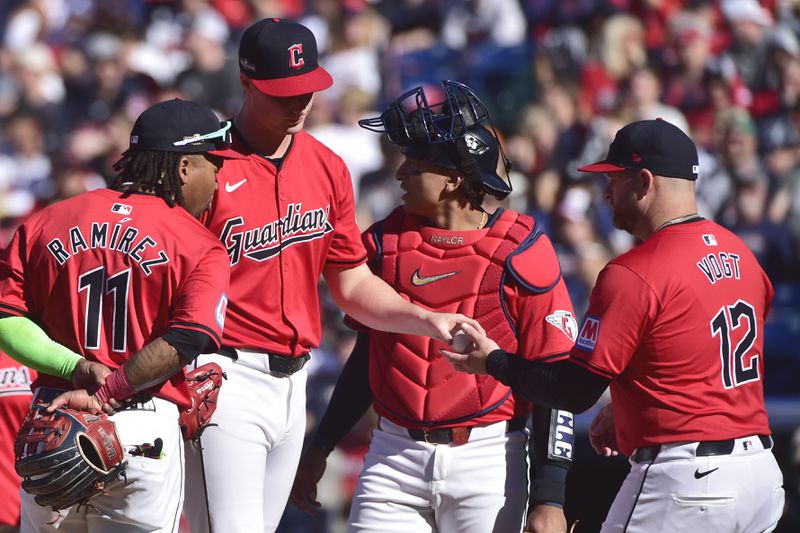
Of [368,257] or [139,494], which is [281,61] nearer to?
[368,257]

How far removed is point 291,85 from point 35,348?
1240 mm

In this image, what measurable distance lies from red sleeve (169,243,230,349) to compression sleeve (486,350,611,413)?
35.1 inches

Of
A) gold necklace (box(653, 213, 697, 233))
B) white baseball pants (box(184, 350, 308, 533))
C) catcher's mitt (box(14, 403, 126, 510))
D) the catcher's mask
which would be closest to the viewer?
catcher's mitt (box(14, 403, 126, 510))

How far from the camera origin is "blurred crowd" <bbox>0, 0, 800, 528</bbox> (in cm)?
844

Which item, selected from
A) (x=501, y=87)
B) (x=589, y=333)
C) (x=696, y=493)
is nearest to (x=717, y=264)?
(x=589, y=333)

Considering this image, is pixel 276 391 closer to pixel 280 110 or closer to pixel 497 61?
pixel 280 110

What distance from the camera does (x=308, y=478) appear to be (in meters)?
4.54

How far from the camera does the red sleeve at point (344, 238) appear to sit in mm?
4441

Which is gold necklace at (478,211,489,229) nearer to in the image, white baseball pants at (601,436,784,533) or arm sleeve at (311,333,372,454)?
arm sleeve at (311,333,372,454)

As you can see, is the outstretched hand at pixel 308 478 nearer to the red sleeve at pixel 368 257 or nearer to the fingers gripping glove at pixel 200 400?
the red sleeve at pixel 368 257

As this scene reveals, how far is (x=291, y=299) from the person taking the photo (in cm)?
429

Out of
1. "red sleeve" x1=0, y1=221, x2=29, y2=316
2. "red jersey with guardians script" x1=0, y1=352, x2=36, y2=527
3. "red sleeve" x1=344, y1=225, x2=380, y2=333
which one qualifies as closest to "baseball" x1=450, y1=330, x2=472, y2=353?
"red sleeve" x1=344, y1=225, x2=380, y2=333

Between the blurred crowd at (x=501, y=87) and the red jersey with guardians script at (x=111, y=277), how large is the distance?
3853 mm

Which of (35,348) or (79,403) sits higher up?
(35,348)
